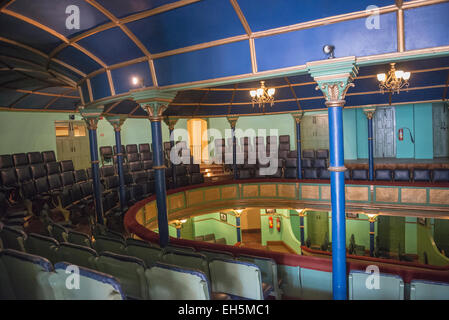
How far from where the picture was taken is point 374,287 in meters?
3.47

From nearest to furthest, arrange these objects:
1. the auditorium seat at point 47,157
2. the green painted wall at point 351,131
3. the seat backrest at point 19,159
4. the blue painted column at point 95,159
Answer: the blue painted column at point 95,159 < the seat backrest at point 19,159 < the auditorium seat at point 47,157 < the green painted wall at point 351,131

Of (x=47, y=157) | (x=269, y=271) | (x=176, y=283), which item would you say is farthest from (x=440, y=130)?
(x=47, y=157)

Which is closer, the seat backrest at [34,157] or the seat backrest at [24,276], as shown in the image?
the seat backrest at [24,276]

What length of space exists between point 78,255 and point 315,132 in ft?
42.4

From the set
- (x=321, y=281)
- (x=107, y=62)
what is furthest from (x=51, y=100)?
(x=321, y=281)

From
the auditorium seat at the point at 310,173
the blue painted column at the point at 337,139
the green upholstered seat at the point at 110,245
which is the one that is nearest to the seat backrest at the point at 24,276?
the green upholstered seat at the point at 110,245

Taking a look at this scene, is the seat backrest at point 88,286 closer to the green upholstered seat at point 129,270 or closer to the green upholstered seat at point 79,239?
the green upholstered seat at point 129,270

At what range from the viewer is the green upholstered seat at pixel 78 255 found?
3225mm

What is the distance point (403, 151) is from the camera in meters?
12.7

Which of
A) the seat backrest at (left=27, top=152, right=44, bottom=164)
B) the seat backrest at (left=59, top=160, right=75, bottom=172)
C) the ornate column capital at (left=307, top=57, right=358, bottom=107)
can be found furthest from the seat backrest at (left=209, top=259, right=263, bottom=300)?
the seat backrest at (left=27, top=152, right=44, bottom=164)

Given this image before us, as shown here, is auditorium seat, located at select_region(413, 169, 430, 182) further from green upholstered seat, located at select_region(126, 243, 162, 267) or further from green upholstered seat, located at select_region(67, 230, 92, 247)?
green upholstered seat, located at select_region(67, 230, 92, 247)

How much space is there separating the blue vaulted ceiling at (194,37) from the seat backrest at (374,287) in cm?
248

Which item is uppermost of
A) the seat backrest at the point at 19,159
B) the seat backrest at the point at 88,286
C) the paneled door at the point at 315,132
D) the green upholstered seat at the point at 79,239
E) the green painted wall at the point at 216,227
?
the paneled door at the point at 315,132
